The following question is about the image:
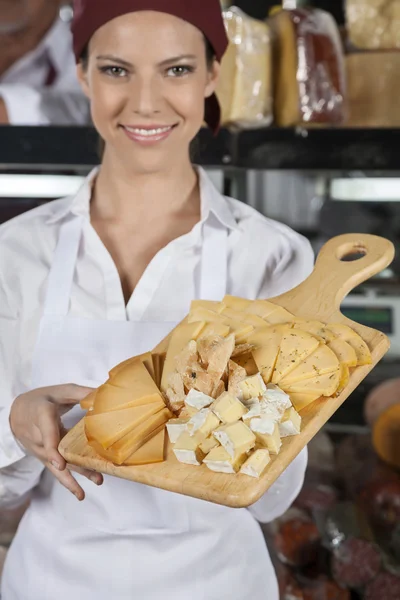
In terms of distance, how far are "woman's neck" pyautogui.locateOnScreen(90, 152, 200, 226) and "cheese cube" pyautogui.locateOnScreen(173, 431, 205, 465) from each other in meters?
0.49

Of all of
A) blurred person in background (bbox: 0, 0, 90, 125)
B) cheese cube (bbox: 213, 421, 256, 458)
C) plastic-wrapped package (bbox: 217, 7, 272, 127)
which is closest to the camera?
cheese cube (bbox: 213, 421, 256, 458)

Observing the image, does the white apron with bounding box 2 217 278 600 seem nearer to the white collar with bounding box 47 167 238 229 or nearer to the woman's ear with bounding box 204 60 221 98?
the white collar with bounding box 47 167 238 229

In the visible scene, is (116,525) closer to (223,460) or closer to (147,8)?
(223,460)

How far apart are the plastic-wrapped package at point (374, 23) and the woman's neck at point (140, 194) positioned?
468 millimetres

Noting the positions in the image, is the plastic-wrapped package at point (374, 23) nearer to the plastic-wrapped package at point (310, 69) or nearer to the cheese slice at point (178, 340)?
the plastic-wrapped package at point (310, 69)

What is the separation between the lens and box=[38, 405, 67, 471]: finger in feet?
2.95

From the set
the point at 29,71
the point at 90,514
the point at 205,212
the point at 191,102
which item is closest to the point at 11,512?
the point at 90,514

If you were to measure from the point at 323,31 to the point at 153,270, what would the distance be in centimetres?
57

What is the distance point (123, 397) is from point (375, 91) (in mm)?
865

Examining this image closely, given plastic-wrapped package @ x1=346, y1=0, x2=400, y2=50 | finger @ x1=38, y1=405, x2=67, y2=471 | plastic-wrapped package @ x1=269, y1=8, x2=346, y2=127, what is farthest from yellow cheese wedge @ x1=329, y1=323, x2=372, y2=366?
plastic-wrapped package @ x1=346, y1=0, x2=400, y2=50

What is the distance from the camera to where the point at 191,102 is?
43.5 inches

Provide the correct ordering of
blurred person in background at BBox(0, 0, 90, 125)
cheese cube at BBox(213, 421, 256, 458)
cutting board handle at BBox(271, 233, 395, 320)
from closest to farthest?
cheese cube at BBox(213, 421, 256, 458) < cutting board handle at BBox(271, 233, 395, 320) < blurred person in background at BBox(0, 0, 90, 125)

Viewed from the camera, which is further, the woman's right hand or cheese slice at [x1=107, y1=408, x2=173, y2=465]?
the woman's right hand

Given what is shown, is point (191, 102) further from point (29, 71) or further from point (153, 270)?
point (29, 71)
